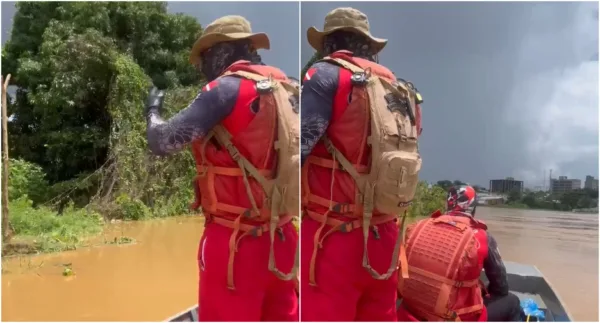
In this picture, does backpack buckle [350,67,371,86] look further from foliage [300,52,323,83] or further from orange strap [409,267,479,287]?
orange strap [409,267,479,287]

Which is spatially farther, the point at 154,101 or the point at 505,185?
the point at 505,185

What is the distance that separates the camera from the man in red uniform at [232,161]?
5.38 ft

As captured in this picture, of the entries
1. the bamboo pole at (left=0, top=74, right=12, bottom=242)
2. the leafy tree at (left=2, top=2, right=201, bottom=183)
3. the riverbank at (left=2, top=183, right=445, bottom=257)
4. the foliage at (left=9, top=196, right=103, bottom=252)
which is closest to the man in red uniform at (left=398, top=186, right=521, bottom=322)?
the leafy tree at (left=2, top=2, right=201, bottom=183)

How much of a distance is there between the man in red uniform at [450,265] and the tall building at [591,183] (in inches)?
17.7

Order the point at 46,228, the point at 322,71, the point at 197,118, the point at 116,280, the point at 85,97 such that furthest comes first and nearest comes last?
1. the point at 46,228
2. the point at 116,280
3. the point at 85,97
4. the point at 322,71
5. the point at 197,118

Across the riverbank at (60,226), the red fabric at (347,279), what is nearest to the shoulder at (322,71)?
the red fabric at (347,279)

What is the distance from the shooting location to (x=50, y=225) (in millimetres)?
3225

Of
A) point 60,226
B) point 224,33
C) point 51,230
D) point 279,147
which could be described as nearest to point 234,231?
point 279,147

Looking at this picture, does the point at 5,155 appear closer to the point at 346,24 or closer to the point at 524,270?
the point at 346,24

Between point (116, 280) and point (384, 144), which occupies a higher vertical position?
point (384, 144)

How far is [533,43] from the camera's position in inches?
81.4

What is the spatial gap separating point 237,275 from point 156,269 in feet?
5.91

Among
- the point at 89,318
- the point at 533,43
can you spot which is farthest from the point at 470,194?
the point at 89,318

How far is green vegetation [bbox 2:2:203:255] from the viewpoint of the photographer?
2.36m
